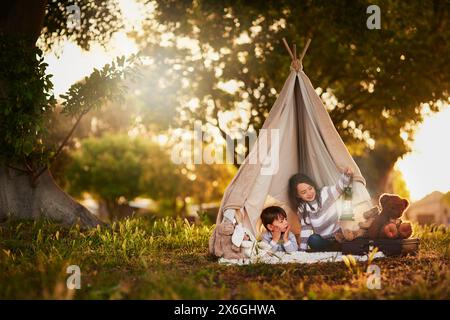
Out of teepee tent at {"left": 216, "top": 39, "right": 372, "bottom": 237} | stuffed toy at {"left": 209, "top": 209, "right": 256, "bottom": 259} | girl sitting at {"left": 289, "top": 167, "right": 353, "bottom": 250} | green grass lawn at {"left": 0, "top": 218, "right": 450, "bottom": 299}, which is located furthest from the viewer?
girl sitting at {"left": 289, "top": 167, "right": 353, "bottom": 250}

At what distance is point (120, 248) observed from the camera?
8.27m

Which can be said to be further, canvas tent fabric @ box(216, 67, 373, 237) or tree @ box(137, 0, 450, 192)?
tree @ box(137, 0, 450, 192)

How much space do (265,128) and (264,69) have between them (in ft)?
15.5

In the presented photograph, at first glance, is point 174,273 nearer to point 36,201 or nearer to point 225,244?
point 225,244

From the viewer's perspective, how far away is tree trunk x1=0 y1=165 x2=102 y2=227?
401 inches

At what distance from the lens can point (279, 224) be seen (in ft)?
26.3

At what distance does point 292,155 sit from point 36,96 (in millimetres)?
3876

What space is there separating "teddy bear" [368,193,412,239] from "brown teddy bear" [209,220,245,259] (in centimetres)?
179

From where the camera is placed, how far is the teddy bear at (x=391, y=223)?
7.71 metres

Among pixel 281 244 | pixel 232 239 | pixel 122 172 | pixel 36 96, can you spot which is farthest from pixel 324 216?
pixel 122 172

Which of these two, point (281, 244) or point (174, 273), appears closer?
point (174, 273)

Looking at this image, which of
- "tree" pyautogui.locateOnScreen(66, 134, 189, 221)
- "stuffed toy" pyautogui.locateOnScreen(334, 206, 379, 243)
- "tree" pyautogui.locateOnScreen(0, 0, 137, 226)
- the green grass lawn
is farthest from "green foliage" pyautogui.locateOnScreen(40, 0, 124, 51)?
"tree" pyautogui.locateOnScreen(66, 134, 189, 221)

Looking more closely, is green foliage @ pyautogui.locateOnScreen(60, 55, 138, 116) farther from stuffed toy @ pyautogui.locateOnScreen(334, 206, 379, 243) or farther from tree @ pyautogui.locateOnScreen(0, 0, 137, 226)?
stuffed toy @ pyautogui.locateOnScreen(334, 206, 379, 243)
